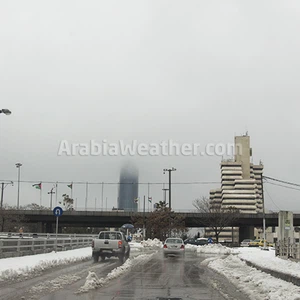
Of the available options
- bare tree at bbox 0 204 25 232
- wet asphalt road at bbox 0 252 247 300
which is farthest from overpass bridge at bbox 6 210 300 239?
wet asphalt road at bbox 0 252 247 300

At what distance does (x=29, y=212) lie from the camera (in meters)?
87.6

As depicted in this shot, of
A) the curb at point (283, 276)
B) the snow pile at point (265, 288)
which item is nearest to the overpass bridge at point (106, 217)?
the curb at point (283, 276)

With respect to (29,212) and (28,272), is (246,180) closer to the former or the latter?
(29,212)

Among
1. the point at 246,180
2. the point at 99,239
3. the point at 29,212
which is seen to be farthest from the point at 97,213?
the point at 246,180

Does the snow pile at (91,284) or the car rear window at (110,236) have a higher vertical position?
the car rear window at (110,236)

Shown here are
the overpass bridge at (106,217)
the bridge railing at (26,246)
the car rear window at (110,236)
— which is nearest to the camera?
the bridge railing at (26,246)

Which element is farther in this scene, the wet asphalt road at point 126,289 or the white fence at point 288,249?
the white fence at point 288,249

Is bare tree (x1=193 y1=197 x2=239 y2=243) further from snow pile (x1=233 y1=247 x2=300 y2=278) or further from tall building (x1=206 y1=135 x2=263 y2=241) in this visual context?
tall building (x1=206 y1=135 x2=263 y2=241)

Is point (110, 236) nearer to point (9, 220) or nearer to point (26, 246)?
point (26, 246)

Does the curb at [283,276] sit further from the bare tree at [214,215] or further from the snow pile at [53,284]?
the bare tree at [214,215]

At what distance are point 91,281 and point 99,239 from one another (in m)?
15.3

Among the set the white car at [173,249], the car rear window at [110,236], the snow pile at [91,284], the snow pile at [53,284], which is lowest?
the white car at [173,249]

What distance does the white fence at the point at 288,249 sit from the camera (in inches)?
962

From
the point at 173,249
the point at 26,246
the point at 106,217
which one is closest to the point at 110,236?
the point at 26,246
